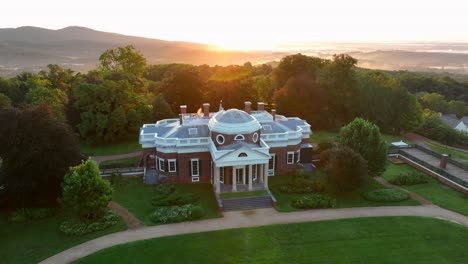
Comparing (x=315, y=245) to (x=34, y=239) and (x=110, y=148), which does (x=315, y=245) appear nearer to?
(x=34, y=239)

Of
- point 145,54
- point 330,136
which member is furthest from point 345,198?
point 145,54

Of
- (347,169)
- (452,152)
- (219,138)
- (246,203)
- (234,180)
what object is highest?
(219,138)

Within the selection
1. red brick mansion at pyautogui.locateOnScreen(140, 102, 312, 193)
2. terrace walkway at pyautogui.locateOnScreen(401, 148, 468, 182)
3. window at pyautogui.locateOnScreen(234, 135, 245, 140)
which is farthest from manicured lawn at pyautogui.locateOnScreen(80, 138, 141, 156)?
terrace walkway at pyautogui.locateOnScreen(401, 148, 468, 182)

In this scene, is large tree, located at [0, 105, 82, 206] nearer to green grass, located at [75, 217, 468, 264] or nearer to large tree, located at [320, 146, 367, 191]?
green grass, located at [75, 217, 468, 264]

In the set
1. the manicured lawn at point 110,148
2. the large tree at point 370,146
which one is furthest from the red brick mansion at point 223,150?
the manicured lawn at point 110,148

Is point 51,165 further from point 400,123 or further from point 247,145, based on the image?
point 400,123

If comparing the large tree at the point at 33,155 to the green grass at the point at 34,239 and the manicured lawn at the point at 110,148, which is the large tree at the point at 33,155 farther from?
the manicured lawn at the point at 110,148

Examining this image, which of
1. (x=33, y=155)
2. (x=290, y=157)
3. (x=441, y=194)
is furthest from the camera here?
(x=290, y=157)
